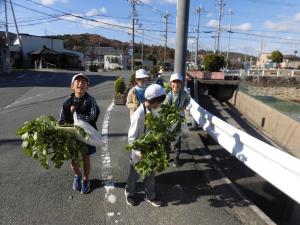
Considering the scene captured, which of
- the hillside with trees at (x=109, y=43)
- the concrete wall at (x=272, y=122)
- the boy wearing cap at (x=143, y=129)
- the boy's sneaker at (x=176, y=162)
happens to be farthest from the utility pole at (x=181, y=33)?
the hillside with trees at (x=109, y=43)

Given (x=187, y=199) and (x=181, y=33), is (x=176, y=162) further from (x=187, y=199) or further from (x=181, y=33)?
(x=181, y=33)

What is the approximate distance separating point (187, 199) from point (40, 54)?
51857 mm

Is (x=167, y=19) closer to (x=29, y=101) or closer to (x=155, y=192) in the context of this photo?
(x=29, y=101)

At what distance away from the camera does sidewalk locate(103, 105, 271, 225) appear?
3.87m

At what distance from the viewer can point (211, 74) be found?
27.4 metres

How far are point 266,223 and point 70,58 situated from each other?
5896 cm

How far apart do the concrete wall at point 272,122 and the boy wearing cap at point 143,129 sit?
384 inches

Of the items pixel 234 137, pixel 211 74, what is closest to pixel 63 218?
pixel 234 137

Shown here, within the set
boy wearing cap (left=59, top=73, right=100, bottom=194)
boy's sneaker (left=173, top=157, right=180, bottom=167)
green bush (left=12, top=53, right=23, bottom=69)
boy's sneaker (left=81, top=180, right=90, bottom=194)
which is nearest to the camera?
boy wearing cap (left=59, top=73, right=100, bottom=194)

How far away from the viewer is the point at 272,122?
19109mm

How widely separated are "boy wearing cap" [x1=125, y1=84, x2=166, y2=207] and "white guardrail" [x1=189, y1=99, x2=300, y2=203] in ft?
4.43

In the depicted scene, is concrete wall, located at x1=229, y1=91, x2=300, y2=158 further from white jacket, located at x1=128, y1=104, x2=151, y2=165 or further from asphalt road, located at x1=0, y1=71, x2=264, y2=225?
white jacket, located at x1=128, y1=104, x2=151, y2=165

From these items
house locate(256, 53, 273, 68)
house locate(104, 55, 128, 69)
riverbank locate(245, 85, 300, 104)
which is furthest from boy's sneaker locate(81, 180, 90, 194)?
house locate(256, 53, 273, 68)

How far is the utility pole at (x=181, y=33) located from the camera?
7520mm
